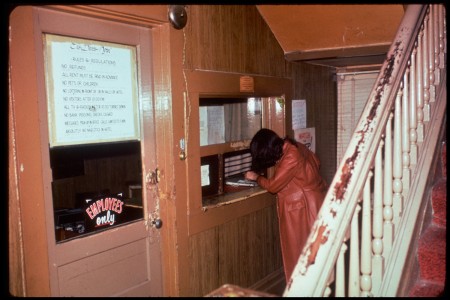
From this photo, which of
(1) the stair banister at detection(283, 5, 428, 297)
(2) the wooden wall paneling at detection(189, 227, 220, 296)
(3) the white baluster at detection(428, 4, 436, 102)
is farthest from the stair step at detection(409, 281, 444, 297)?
(2) the wooden wall paneling at detection(189, 227, 220, 296)

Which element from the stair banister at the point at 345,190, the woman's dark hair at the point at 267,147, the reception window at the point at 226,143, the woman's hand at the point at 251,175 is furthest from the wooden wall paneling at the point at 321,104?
the stair banister at the point at 345,190

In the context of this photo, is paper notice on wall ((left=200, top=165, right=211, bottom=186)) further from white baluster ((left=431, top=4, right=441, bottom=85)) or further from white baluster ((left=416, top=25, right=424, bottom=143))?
white baluster ((left=431, top=4, right=441, bottom=85))

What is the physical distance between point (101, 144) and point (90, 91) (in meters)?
0.39

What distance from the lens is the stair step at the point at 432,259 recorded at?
237 centimetres

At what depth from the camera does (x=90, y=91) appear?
2.85 m

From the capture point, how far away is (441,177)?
2891 mm

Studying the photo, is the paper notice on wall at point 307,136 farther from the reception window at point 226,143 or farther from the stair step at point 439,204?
the stair step at point 439,204

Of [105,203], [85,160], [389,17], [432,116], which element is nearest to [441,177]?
[432,116]

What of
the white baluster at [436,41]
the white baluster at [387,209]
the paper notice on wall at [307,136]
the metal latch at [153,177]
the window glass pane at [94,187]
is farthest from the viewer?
the paper notice on wall at [307,136]

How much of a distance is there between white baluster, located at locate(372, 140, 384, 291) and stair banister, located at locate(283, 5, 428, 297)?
0.14 metres

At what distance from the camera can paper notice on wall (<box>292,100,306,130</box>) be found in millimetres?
4977

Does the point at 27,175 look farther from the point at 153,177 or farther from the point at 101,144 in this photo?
the point at 153,177

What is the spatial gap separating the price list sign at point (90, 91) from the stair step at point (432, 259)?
216 centimetres

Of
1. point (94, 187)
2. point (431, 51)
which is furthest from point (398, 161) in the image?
point (94, 187)
